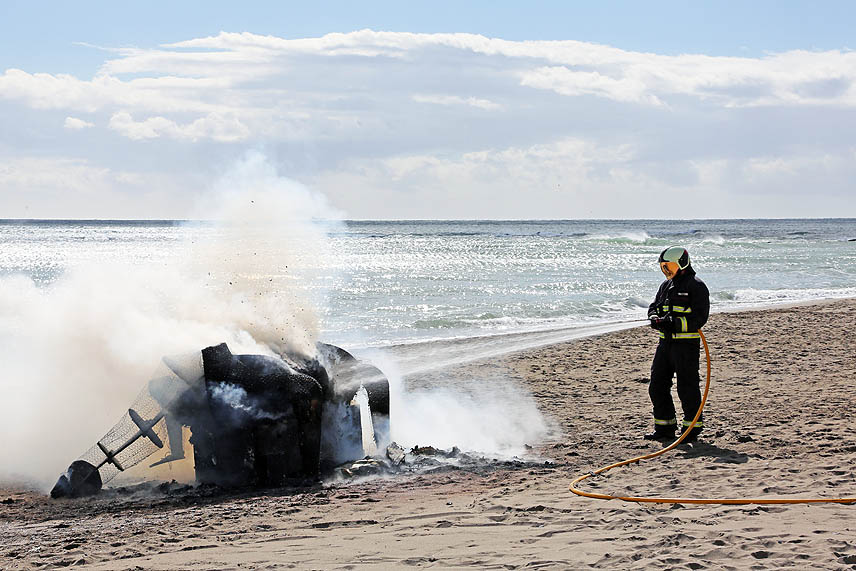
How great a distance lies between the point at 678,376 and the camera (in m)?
8.61

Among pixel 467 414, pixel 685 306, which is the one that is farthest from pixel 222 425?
pixel 685 306

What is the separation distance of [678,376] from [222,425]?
14.8 feet

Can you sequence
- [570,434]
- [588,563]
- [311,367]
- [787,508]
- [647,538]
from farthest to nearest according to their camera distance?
[570,434], [311,367], [787,508], [647,538], [588,563]

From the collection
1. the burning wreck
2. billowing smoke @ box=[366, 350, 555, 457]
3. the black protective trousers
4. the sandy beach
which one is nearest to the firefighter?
the black protective trousers

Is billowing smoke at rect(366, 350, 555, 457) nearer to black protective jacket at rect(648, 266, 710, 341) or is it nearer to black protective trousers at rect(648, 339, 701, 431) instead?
black protective trousers at rect(648, 339, 701, 431)

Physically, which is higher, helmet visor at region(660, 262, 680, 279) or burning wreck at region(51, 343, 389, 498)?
helmet visor at region(660, 262, 680, 279)

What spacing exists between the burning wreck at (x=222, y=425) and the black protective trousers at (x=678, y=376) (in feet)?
11.3

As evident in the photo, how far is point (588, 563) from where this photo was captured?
524cm

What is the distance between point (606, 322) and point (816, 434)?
1271cm

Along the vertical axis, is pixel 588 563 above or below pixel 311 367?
below

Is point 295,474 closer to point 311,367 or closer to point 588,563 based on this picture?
point 311,367

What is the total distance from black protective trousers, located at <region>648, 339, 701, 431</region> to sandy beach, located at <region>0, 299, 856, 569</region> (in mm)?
388

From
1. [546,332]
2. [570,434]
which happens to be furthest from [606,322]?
[570,434]

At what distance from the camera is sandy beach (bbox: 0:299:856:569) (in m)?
5.46
